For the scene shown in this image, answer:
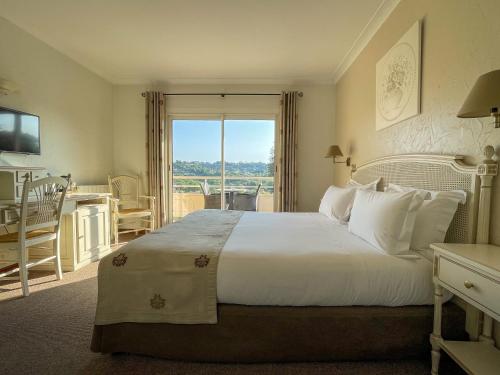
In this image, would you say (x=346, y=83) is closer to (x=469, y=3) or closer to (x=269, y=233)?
(x=469, y=3)

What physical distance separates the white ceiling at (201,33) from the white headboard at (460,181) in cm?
168

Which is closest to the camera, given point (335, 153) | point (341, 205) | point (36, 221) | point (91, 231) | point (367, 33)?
point (36, 221)

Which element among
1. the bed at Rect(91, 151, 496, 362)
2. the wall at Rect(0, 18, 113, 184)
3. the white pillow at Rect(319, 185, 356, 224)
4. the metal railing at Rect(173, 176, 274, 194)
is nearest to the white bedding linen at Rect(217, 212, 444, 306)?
the bed at Rect(91, 151, 496, 362)

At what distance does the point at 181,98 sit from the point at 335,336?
4.21m

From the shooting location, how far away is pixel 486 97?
1.10 meters

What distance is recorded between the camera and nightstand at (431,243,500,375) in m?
0.98

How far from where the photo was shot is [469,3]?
58.7 inches

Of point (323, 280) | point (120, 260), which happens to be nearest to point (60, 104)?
point (120, 260)

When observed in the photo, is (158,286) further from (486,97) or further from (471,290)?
(486,97)

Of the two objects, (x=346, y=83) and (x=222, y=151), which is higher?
(x=346, y=83)

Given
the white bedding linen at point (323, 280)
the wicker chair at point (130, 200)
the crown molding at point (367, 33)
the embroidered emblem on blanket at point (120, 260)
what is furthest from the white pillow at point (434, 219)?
the wicker chair at point (130, 200)

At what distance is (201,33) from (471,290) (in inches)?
129

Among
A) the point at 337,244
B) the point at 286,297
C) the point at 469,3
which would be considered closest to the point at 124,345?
the point at 286,297

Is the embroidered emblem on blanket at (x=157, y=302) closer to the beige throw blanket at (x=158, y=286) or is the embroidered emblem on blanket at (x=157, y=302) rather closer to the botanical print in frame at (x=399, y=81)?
the beige throw blanket at (x=158, y=286)
